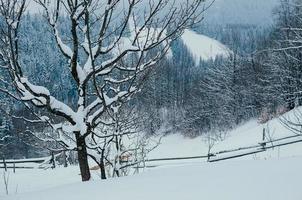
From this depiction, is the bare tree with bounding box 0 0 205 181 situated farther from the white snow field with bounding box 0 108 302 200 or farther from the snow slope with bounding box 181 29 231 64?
the snow slope with bounding box 181 29 231 64

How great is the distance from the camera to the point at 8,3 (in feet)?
19.2

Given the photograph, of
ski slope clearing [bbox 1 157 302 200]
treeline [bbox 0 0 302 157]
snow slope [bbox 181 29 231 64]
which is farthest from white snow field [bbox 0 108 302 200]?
snow slope [bbox 181 29 231 64]

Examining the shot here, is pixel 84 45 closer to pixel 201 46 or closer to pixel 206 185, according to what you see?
pixel 206 185

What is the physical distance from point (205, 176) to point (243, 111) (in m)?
48.6

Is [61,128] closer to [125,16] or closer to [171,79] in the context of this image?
[125,16]

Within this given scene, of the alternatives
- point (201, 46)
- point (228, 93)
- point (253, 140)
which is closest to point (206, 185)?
point (253, 140)

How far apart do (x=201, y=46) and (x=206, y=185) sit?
164 metres

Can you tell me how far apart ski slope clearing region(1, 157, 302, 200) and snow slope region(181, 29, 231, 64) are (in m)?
139

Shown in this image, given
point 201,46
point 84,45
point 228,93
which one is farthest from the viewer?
point 201,46

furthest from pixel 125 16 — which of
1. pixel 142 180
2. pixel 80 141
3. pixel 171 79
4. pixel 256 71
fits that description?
pixel 171 79

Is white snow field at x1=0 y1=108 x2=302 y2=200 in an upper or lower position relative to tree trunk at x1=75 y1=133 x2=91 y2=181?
lower

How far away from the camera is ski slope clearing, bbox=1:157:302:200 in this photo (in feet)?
13.1

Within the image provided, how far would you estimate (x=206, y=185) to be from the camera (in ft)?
14.2

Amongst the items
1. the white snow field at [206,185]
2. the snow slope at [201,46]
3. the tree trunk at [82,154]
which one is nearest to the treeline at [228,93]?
the tree trunk at [82,154]
